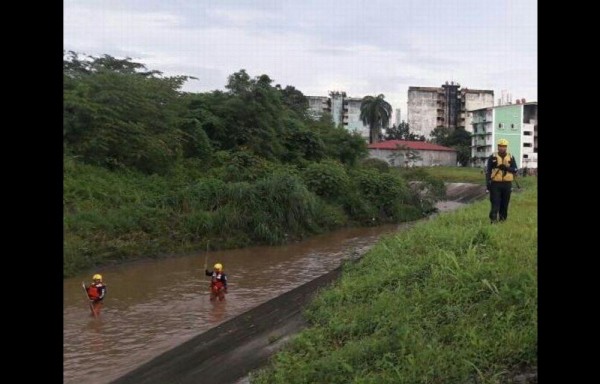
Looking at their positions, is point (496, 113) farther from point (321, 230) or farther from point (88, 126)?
point (88, 126)

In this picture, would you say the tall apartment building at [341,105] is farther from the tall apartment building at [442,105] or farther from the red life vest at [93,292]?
the red life vest at [93,292]

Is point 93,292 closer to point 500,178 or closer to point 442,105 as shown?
point 500,178

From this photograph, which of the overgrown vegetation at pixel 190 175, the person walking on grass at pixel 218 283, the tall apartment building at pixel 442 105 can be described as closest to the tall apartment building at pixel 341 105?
the tall apartment building at pixel 442 105

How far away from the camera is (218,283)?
1240cm

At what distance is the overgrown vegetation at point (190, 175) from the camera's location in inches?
764

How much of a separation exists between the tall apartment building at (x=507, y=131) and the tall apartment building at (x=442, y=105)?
17735 mm

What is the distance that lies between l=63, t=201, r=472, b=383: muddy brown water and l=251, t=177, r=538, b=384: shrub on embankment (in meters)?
3.48

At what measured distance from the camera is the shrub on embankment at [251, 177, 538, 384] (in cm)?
478

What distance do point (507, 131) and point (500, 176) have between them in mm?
56174

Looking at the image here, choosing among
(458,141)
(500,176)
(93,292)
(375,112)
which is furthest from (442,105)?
(93,292)

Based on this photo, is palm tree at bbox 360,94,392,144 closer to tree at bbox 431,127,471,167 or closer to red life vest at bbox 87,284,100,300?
tree at bbox 431,127,471,167

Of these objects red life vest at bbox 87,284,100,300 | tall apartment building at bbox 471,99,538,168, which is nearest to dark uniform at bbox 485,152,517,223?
red life vest at bbox 87,284,100,300

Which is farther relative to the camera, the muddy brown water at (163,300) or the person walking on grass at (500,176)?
the person walking on grass at (500,176)
